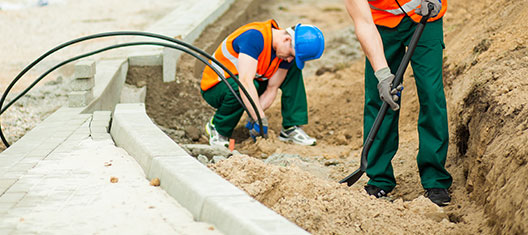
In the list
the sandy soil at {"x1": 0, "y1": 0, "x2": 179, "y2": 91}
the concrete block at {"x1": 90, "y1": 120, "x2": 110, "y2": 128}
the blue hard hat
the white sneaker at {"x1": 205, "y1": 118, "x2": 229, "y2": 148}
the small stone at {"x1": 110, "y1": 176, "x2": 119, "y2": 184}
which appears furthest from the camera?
the sandy soil at {"x1": 0, "y1": 0, "x2": 179, "y2": 91}

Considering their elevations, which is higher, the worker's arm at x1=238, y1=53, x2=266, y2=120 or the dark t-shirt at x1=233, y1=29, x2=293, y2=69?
the dark t-shirt at x1=233, y1=29, x2=293, y2=69

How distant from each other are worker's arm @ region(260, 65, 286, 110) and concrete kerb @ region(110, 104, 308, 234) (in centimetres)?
177

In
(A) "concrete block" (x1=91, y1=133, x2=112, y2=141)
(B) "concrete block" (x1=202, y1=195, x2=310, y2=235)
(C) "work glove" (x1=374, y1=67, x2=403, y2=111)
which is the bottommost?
(A) "concrete block" (x1=91, y1=133, x2=112, y2=141)

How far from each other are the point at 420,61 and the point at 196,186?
159 centimetres

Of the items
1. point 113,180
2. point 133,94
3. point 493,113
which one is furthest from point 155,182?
point 133,94

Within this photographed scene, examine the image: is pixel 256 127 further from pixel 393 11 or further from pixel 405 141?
pixel 393 11

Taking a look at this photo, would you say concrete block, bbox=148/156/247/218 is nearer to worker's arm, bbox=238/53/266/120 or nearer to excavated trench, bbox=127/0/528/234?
excavated trench, bbox=127/0/528/234

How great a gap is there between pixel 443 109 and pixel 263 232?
1.74 m

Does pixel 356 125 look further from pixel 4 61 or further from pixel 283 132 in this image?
pixel 4 61

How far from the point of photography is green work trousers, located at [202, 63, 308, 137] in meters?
5.60

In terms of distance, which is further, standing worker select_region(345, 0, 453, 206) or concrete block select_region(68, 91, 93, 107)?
concrete block select_region(68, 91, 93, 107)

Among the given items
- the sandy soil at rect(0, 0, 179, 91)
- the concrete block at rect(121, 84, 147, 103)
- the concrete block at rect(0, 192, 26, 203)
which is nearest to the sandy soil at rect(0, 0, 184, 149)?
the sandy soil at rect(0, 0, 179, 91)

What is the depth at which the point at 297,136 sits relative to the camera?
225 inches

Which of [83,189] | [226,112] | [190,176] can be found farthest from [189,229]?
[226,112]
